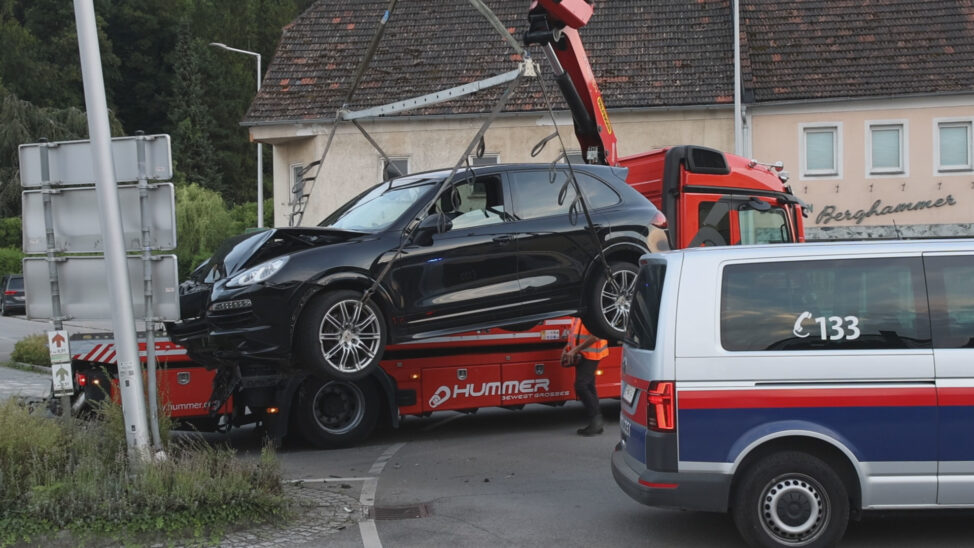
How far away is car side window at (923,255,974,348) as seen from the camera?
6.80 meters

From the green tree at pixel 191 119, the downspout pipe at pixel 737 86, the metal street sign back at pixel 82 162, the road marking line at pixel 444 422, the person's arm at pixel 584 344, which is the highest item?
the green tree at pixel 191 119

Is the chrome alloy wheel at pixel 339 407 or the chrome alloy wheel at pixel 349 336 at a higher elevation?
the chrome alloy wheel at pixel 349 336

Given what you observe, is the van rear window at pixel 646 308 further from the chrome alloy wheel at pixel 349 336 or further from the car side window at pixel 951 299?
the chrome alloy wheel at pixel 349 336

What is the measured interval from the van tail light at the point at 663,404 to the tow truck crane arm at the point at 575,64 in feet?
18.5

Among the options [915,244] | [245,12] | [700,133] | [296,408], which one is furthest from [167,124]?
[915,244]

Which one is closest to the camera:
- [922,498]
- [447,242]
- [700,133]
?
[922,498]

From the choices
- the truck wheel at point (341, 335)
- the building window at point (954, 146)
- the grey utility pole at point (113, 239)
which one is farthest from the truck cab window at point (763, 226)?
the building window at point (954, 146)

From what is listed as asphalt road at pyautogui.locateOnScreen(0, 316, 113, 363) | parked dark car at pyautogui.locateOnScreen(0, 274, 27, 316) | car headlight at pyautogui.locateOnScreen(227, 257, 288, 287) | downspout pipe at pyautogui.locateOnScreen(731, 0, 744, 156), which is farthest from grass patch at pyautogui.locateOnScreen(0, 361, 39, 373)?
parked dark car at pyautogui.locateOnScreen(0, 274, 27, 316)

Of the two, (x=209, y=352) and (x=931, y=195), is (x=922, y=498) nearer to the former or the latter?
(x=209, y=352)

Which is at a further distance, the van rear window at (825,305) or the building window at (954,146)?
the building window at (954,146)

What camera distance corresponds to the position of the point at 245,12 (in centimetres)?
8069

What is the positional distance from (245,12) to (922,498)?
260ft

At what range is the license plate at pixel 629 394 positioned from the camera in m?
7.20

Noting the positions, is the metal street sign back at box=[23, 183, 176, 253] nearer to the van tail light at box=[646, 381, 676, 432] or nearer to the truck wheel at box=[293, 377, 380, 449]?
the truck wheel at box=[293, 377, 380, 449]
